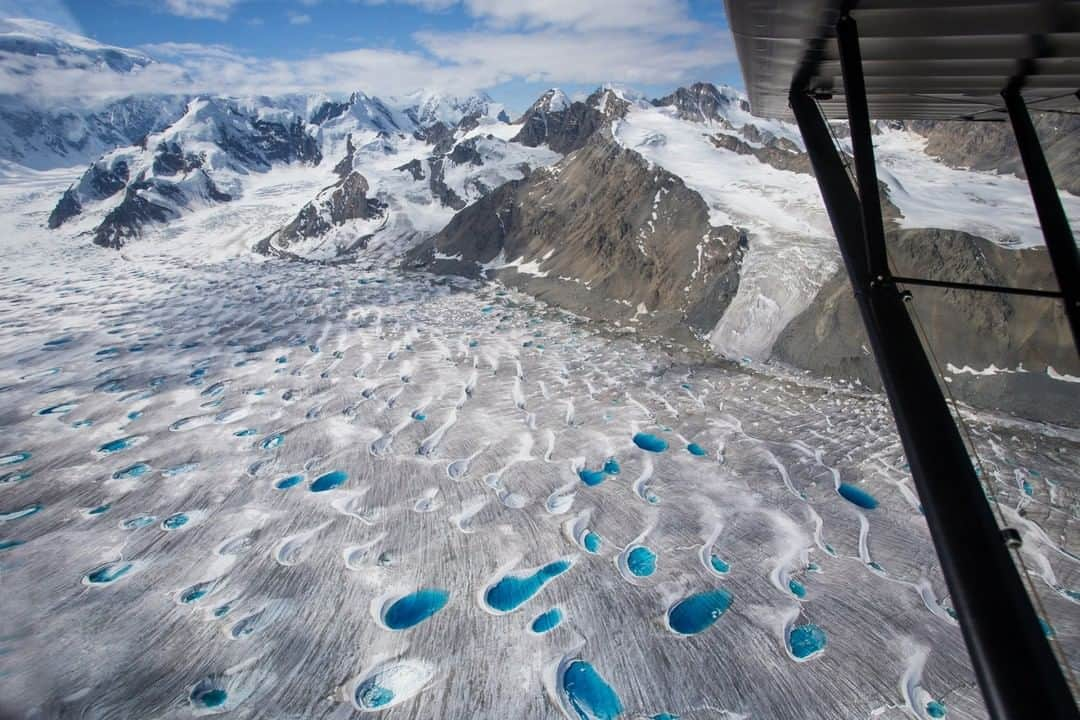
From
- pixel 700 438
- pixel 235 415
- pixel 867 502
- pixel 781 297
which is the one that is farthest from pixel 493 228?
pixel 867 502

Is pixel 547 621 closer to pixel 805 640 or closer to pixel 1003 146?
pixel 805 640

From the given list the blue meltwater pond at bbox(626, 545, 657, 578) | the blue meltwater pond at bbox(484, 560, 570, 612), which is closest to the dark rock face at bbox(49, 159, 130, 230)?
the blue meltwater pond at bbox(484, 560, 570, 612)

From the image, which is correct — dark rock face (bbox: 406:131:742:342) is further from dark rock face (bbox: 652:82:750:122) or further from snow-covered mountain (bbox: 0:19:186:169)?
snow-covered mountain (bbox: 0:19:186:169)

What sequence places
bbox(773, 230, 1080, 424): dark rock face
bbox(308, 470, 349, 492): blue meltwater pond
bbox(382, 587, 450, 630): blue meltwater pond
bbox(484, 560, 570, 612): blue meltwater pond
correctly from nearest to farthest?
bbox(382, 587, 450, 630): blue meltwater pond < bbox(484, 560, 570, 612): blue meltwater pond < bbox(308, 470, 349, 492): blue meltwater pond < bbox(773, 230, 1080, 424): dark rock face

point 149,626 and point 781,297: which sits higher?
point 781,297

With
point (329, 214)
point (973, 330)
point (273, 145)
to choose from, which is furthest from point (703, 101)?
point (273, 145)

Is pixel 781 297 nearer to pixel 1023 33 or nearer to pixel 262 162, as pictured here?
pixel 1023 33
